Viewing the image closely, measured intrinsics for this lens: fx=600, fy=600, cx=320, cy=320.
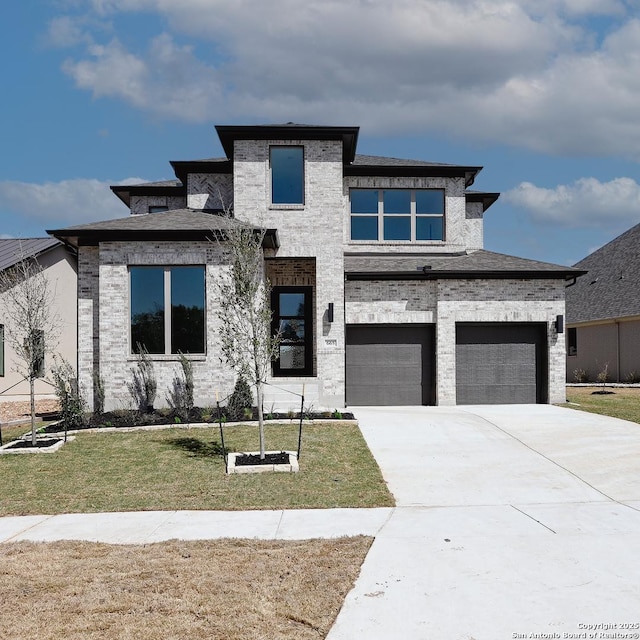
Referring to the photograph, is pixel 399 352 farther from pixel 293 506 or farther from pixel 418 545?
pixel 418 545

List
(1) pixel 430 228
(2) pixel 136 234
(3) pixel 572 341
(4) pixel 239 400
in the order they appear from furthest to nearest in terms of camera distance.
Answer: (3) pixel 572 341 < (1) pixel 430 228 < (2) pixel 136 234 < (4) pixel 239 400

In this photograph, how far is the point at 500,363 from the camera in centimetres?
1805

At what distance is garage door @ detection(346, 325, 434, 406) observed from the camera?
17.9 m

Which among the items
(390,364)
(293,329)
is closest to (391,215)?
(293,329)

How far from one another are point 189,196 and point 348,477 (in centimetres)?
1291

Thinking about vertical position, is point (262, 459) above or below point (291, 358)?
below

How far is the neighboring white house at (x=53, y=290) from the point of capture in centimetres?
2197

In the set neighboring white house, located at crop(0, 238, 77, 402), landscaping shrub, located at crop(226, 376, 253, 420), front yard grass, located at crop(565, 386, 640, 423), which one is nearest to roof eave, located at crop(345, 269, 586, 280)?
front yard grass, located at crop(565, 386, 640, 423)

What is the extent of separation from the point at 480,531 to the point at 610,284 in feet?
87.4

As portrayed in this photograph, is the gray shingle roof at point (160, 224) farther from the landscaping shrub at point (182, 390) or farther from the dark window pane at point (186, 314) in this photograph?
the landscaping shrub at point (182, 390)

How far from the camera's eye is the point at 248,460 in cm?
1014

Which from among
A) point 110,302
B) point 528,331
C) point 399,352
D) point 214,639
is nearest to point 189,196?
point 110,302

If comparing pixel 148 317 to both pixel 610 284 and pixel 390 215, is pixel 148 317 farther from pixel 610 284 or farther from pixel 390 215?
pixel 610 284

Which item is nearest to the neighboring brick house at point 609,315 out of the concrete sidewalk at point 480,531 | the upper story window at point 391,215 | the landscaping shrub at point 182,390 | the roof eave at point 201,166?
the upper story window at point 391,215
